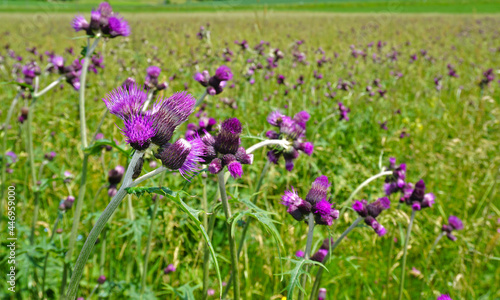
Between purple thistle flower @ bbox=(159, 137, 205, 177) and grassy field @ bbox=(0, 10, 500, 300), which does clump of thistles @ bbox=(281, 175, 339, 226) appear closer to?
grassy field @ bbox=(0, 10, 500, 300)

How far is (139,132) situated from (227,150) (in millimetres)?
433

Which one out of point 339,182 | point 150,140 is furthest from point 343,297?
point 150,140

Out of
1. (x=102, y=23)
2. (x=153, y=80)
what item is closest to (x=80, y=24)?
(x=102, y=23)

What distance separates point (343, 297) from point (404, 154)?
254cm

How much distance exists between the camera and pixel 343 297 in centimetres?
244

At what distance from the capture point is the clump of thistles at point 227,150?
1.26 meters

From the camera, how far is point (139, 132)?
3.14ft

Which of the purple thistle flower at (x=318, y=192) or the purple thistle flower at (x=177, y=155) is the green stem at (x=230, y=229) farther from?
the purple thistle flower at (x=318, y=192)

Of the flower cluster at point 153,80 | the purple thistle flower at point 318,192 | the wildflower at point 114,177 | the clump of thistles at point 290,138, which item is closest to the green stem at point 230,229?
the purple thistle flower at point 318,192

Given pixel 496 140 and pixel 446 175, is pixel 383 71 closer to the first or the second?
pixel 496 140

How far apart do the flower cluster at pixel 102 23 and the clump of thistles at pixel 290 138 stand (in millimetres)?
1193

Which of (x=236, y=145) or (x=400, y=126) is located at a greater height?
(x=236, y=145)

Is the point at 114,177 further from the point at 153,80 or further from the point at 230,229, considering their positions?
the point at 230,229

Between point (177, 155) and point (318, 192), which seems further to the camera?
point (318, 192)
